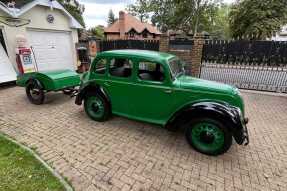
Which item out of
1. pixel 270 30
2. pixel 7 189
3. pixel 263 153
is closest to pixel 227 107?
pixel 263 153

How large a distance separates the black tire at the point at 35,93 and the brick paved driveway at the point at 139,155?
530 millimetres

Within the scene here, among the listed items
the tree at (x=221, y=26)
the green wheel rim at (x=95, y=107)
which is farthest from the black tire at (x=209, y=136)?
the tree at (x=221, y=26)

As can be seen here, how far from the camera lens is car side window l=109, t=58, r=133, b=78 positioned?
393 centimetres

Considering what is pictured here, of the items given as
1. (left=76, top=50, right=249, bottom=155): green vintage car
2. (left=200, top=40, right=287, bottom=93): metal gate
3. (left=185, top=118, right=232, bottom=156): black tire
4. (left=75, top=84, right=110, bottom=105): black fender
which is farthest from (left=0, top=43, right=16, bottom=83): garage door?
(left=200, top=40, right=287, bottom=93): metal gate

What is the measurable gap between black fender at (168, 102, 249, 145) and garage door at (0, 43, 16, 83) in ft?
25.2

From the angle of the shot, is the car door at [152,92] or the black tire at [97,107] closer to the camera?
the car door at [152,92]

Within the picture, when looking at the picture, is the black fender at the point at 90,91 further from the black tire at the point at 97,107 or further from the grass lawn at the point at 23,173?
the grass lawn at the point at 23,173

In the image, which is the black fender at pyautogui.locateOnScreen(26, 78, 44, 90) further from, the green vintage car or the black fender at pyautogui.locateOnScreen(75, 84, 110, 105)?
the green vintage car

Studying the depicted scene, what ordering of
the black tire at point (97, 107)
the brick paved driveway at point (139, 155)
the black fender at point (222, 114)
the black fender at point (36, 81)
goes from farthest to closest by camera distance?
the black fender at point (36, 81) → the black tire at point (97, 107) → the black fender at point (222, 114) → the brick paved driveway at point (139, 155)

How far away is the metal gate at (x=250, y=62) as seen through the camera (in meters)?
7.61

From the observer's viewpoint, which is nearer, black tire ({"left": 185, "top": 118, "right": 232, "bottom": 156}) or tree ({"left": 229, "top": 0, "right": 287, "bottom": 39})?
black tire ({"left": 185, "top": 118, "right": 232, "bottom": 156})

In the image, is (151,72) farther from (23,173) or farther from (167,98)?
(23,173)

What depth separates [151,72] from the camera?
390 cm

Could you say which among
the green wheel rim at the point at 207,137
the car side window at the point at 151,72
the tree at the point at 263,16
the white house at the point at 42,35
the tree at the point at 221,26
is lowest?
the green wheel rim at the point at 207,137
